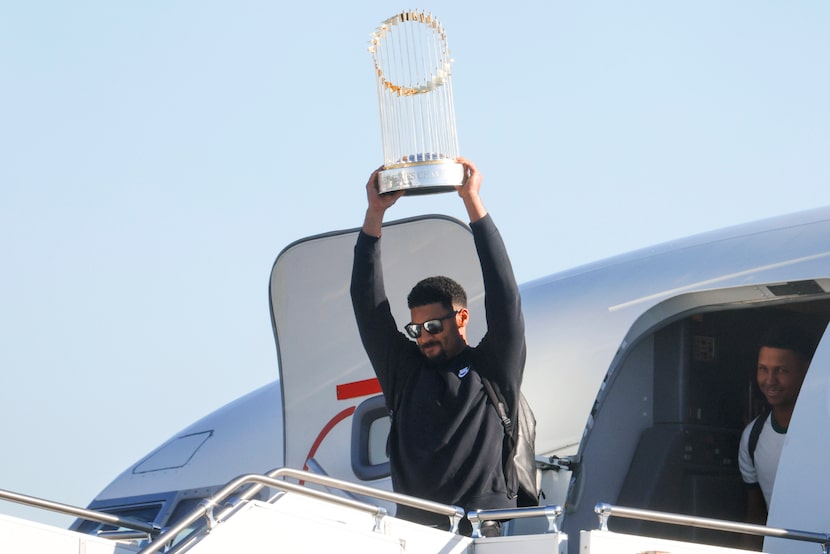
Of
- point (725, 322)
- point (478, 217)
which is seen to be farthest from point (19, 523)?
point (725, 322)

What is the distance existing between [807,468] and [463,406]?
5.26 feet

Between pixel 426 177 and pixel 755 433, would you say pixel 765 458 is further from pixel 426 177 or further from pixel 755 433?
pixel 426 177

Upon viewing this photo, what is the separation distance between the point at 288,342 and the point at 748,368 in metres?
2.98

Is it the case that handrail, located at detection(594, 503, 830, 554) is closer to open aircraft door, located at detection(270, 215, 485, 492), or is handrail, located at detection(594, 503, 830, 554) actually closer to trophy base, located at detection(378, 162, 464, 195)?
trophy base, located at detection(378, 162, 464, 195)

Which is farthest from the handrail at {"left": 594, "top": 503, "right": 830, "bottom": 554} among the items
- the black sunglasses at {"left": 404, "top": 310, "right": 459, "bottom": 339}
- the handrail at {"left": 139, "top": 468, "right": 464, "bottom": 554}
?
the black sunglasses at {"left": 404, "top": 310, "right": 459, "bottom": 339}

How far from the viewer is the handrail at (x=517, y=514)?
→ 4809mm

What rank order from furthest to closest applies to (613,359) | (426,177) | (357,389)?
(357,389), (613,359), (426,177)

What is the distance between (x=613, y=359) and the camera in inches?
280

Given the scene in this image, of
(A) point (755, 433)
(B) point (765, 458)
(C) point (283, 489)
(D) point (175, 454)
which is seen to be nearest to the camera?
(C) point (283, 489)

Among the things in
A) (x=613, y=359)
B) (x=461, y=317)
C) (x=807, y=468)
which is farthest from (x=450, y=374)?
(x=807, y=468)

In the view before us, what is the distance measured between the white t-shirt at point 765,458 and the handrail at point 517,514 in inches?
83.5

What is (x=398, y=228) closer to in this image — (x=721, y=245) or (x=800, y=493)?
(x=721, y=245)

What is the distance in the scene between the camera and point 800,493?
5.80 meters

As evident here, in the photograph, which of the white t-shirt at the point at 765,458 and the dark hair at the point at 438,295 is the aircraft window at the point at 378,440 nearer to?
the dark hair at the point at 438,295
